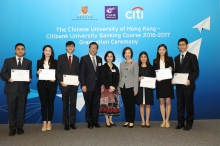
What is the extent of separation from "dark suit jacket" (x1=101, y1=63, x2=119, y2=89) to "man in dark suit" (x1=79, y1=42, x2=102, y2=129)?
0.14 metres

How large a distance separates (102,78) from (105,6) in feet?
6.43

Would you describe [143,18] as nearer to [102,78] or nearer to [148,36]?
[148,36]

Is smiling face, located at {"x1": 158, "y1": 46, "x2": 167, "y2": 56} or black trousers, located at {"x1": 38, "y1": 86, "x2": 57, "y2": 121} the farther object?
smiling face, located at {"x1": 158, "y1": 46, "x2": 167, "y2": 56}

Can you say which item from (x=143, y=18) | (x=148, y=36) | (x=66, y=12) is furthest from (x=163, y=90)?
(x=66, y=12)

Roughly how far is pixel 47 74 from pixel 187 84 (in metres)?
2.80

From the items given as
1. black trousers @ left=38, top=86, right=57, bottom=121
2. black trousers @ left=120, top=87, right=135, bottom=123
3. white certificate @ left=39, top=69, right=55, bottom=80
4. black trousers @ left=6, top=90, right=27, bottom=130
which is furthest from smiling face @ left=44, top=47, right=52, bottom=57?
black trousers @ left=120, top=87, right=135, bottom=123

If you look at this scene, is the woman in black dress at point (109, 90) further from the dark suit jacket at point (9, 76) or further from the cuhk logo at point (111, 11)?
the dark suit jacket at point (9, 76)

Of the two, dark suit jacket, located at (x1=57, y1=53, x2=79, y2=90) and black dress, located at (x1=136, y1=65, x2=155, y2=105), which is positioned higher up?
dark suit jacket, located at (x1=57, y1=53, x2=79, y2=90)

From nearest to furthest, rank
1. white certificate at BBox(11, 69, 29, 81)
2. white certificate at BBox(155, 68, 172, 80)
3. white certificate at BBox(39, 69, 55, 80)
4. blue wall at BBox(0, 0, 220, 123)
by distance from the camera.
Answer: white certificate at BBox(11, 69, 29, 81) → white certificate at BBox(39, 69, 55, 80) → white certificate at BBox(155, 68, 172, 80) → blue wall at BBox(0, 0, 220, 123)

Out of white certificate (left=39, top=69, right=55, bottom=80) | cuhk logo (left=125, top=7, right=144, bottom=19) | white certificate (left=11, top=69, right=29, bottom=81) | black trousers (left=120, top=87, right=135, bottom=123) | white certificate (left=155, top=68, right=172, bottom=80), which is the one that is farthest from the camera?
cuhk logo (left=125, top=7, right=144, bottom=19)

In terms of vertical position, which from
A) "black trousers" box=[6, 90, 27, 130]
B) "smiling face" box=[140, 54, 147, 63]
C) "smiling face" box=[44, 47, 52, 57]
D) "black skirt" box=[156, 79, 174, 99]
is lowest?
"black trousers" box=[6, 90, 27, 130]

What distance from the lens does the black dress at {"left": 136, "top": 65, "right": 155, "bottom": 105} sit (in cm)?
428

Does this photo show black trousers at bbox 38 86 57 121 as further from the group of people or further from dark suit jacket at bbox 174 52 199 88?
dark suit jacket at bbox 174 52 199 88

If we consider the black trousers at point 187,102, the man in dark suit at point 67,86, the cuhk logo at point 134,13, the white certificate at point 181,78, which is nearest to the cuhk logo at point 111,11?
the cuhk logo at point 134,13
